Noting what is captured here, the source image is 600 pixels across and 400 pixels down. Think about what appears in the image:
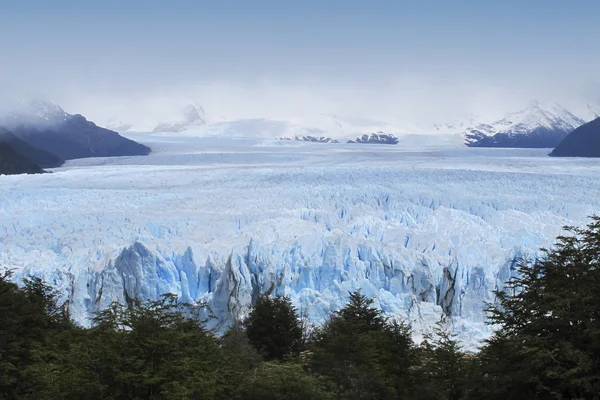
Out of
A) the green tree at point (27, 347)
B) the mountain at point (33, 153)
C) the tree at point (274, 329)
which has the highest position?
the mountain at point (33, 153)

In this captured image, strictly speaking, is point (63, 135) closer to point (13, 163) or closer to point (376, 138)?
point (13, 163)

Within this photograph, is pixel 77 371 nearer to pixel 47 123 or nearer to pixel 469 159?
pixel 469 159

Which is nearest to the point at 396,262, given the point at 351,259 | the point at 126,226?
the point at 351,259

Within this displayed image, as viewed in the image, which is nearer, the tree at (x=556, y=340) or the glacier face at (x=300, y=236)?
the tree at (x=556, y=340)

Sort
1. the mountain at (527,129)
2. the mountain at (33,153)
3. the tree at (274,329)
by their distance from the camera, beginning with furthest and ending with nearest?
the mountain at (527,129)
the mountain at (33,153)
the tree at (274,329)

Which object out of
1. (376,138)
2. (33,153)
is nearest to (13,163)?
(33,153)

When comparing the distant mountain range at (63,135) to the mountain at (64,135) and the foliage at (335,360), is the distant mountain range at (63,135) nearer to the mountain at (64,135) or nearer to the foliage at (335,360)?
the mountain at (64,135)

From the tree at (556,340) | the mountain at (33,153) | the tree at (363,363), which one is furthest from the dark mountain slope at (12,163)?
the tree at (556,340)
